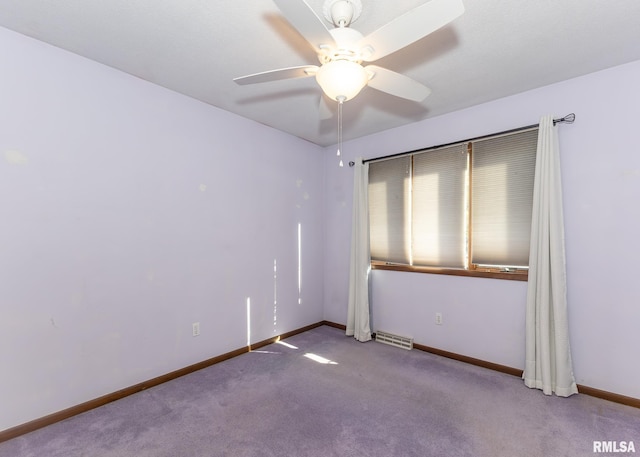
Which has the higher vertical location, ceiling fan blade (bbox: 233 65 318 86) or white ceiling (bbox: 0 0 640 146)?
white ceiling (bbox: 0 0 640 146)

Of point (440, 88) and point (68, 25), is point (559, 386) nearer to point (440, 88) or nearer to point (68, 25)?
point (440, 88)

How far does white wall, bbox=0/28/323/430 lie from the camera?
2.00m

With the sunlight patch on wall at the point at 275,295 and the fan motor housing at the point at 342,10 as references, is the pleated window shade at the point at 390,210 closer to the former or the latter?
the sunlight patch on wall at the point at 275,295

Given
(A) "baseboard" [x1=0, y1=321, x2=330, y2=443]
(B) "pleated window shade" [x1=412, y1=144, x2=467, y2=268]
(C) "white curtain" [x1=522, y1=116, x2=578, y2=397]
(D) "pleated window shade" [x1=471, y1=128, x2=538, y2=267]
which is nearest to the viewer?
(A) "baseboard" [x1=0, y1=321, x2=330, y2=443]

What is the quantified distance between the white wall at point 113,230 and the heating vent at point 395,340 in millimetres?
1350

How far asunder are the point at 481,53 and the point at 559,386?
8.71ft

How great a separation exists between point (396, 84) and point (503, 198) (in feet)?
5.65

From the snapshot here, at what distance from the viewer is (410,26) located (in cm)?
A: 135

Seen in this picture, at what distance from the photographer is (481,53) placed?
2.18 metres

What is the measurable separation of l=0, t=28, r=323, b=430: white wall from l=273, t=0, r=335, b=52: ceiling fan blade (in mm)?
1861

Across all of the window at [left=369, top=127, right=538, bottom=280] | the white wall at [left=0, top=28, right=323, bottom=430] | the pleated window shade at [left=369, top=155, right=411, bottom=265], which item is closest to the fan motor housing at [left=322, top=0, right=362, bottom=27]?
the white wall at [left=0, top=28, right=323, bottom=430]

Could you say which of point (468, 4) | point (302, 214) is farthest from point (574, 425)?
point (302, 214)

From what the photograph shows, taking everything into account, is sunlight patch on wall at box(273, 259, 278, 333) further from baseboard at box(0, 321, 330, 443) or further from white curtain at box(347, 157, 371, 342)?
white curtain at box(347, 157, 371, 342)

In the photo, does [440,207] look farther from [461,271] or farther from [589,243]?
[589,243]
